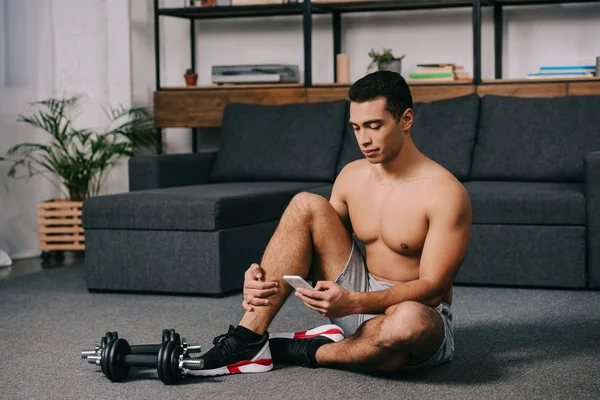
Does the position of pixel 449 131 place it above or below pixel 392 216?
above

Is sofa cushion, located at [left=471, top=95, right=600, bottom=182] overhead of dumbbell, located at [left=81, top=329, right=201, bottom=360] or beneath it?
overhead

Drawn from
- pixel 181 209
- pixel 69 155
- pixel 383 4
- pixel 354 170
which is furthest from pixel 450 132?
pixel 69 155

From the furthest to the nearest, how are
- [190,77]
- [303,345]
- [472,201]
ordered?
[190,77] → [472,201] → [303,345]

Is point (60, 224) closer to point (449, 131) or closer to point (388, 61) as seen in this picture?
point (388, 61)

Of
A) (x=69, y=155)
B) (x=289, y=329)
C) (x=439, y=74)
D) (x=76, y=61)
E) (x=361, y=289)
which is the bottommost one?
(x=289, y=329)

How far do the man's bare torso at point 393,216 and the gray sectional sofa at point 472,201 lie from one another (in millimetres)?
1309

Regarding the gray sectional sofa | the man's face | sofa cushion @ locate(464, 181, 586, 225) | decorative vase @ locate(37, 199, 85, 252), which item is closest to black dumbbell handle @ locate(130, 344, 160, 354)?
the man's face

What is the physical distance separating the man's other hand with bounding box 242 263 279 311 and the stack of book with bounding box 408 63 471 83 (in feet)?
9.28

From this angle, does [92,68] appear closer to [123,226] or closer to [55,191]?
[55,191]

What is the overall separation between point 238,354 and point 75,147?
316cm

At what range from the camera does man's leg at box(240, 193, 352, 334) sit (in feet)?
8.55

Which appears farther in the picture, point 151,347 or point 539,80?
point 539,80

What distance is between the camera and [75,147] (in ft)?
18.1

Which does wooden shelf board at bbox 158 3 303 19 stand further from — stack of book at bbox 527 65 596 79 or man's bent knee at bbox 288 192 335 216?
man's bent knee at bbox 288 192 335 216
